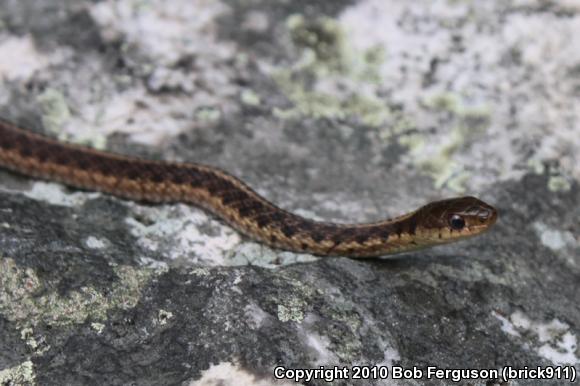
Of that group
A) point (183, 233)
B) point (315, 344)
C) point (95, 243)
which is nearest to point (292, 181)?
point (183, 233)

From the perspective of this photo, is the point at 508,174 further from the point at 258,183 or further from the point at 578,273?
the point at 258,183

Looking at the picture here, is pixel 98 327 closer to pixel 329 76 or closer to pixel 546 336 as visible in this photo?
pixel 546 336

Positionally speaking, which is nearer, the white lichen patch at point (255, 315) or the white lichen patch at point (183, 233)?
the white lichen patch at point (255, 315)

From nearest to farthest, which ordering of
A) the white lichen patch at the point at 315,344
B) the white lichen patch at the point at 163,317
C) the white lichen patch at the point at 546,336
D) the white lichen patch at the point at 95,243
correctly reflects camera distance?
the white lichen patch at the point at 315,344 → the white lichen patch at the point at 163,317 → the white lichen patch at the point at 546,336 → the white lichen patch at the point at 95,243

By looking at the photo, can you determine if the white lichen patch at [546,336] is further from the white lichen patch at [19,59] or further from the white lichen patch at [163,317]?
the white lichen patch at [19,59]

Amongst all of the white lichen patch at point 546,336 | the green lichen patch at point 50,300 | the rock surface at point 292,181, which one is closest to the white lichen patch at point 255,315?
the rock surface at point 292,181

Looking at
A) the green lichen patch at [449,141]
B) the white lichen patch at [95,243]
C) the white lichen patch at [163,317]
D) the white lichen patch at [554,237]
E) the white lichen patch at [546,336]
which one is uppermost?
the green lichen patch at [449,141]

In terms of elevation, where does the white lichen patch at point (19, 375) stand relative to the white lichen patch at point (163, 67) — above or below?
below
